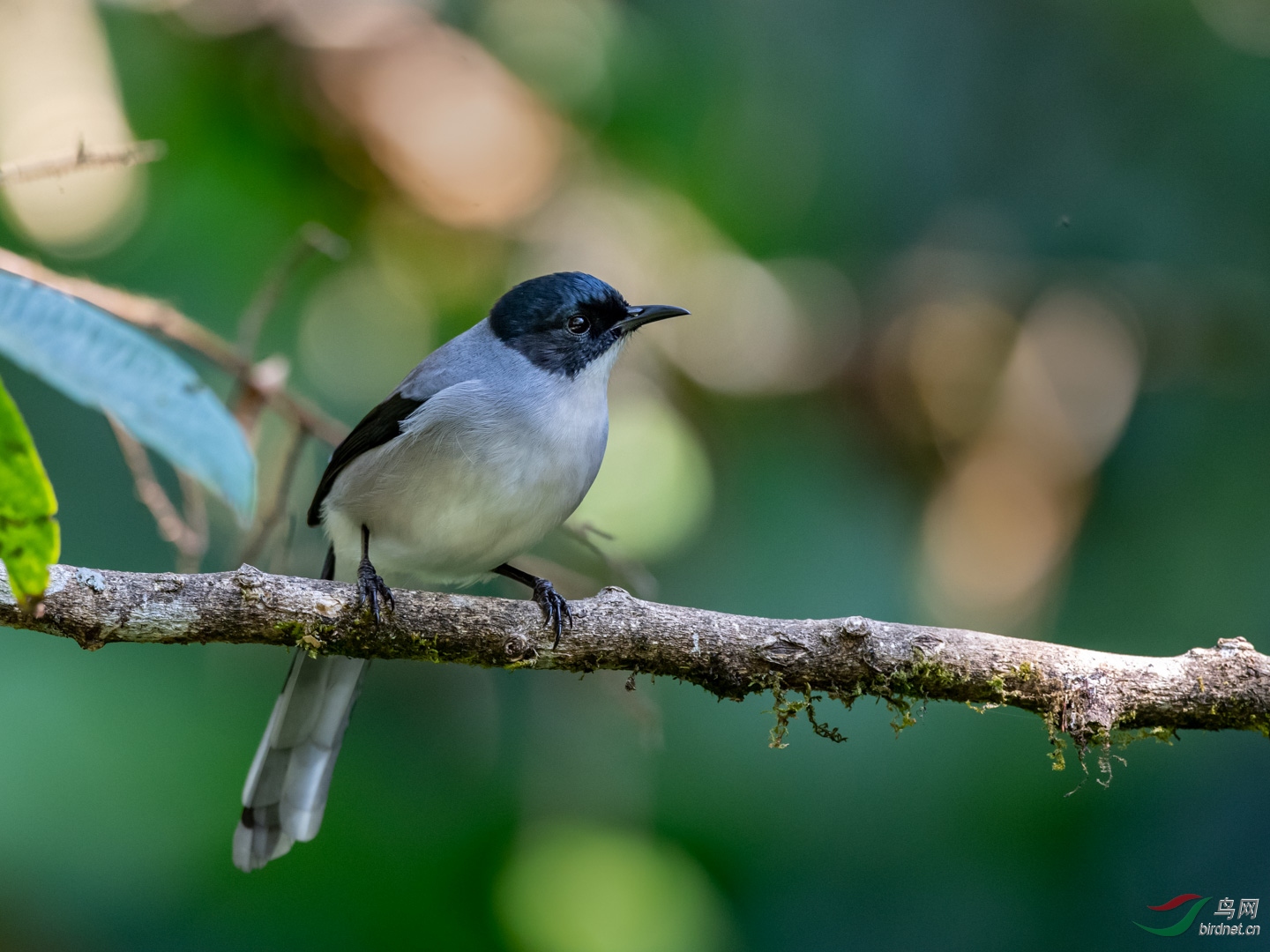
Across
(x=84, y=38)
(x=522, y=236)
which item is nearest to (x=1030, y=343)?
(x=522, y=236)

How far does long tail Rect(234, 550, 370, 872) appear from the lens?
3.57 metres

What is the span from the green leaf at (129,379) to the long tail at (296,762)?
1.18 m

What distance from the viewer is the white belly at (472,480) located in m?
3.26

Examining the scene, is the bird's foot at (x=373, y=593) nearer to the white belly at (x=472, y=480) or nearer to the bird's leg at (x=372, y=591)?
the bird's leg at (x=372, y=591)

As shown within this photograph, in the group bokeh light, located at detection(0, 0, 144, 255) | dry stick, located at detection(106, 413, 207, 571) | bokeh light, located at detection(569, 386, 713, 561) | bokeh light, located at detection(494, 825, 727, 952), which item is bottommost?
bokeh light, located at detection(494, 825, 727, 952)

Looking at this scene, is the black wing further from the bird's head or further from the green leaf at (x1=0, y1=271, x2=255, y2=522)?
the green leaf at (x1=0, y1=271, x2=255, y2=522)

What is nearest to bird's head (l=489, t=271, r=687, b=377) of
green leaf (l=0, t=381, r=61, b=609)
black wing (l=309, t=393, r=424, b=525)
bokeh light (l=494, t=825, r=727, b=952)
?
black wing (l=309, t=393, r=424, b=525)

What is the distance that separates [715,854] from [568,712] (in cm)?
92

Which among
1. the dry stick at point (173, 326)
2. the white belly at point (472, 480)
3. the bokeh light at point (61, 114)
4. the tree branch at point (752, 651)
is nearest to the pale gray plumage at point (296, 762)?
the white belly at point (472, 480)

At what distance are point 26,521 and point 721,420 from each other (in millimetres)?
4355

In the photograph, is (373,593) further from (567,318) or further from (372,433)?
(567,318)

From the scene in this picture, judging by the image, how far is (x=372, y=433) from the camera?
3551 mm

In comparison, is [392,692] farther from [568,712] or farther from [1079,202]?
[1079,202]

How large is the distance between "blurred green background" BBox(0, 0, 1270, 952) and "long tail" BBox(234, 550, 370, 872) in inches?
35.6
